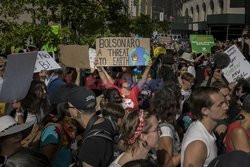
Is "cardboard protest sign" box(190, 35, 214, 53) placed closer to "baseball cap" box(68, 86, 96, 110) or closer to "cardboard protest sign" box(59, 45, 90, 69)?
"cardboard protest sign" box(59, 45, 90, 69)

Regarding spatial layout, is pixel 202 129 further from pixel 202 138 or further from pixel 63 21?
pixel 63 21

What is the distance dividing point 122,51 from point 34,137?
4628mm

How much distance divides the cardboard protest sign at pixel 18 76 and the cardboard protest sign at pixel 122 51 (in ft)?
13.7

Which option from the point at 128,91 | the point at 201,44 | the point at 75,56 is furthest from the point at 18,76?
the point at 201,44

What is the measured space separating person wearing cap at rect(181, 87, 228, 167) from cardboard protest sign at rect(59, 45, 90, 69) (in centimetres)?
417

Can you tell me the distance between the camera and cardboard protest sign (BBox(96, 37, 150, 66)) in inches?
333

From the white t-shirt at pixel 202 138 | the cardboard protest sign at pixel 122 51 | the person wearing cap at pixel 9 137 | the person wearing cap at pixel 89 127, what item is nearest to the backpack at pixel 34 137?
the person wearing cap at pixel 89 127

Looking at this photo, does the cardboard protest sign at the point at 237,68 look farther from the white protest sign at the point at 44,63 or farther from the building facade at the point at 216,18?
the building facade at the point at 216,18

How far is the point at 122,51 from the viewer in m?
8.56

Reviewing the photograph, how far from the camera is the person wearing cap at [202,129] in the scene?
3.62m

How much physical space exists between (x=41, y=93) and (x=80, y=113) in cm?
76

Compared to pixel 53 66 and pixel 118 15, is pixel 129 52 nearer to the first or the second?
pixel 53 66

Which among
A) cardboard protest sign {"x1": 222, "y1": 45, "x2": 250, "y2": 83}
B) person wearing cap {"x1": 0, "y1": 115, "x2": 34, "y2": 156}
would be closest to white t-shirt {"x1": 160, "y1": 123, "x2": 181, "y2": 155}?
person wearing cap {"x1": 0, "y1": 115, "x2": 34, "y2": 156}

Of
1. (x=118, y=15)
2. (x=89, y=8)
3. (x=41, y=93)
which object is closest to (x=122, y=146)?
(x=41, y=93)
